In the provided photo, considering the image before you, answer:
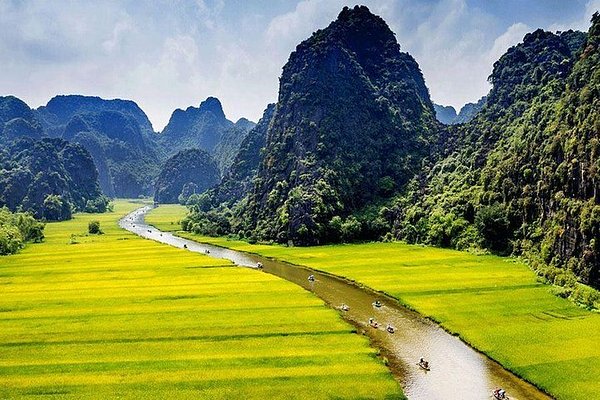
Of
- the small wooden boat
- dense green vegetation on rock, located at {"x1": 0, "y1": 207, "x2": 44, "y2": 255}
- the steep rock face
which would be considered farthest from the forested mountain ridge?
dense green vegetation on rock, located at {"x1": 0, "y1": 207, "x2": 44, "y2": 255}

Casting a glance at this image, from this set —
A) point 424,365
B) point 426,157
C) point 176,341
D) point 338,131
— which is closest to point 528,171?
point 426,157

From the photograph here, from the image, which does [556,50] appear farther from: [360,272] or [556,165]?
[360,272]

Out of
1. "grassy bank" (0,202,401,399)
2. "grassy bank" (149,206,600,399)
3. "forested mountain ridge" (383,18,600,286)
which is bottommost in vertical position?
"grassy bank" (0,202,401,399)

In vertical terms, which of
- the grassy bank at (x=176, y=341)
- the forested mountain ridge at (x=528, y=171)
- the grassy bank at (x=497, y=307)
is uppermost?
the forested mountain ridge at (x=528, y=171)

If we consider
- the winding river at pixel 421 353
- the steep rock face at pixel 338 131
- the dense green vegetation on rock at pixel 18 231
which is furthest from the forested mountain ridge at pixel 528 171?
the dense green vegetation on rock at pixel 18 231

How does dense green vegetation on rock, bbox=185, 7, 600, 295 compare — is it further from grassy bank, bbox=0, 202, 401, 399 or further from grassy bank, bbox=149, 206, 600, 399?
grassy bank, bbox=0, 202, 401, 399

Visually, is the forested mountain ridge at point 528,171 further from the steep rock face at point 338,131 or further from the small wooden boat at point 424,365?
the small wooden boat at point 424,365
